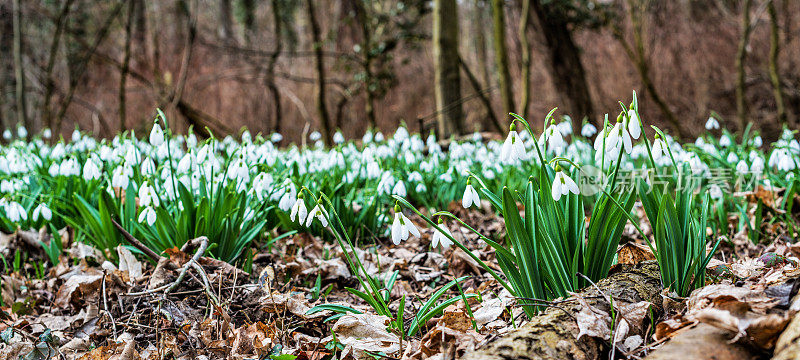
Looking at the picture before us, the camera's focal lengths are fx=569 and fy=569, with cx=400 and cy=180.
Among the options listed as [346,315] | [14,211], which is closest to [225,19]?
[14,211]

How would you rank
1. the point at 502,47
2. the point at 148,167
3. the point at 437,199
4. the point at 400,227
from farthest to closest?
the point at 502,47, the point at 437,199, the point at 148,167, the point at 400,227

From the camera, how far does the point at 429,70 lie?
12203 millimetres

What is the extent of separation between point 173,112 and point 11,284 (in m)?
5.86

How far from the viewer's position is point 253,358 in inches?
70.7

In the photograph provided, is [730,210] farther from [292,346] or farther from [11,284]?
Result: [11,284]

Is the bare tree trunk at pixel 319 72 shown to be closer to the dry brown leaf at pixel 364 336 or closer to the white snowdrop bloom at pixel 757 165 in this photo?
the white snowdrop bloom at pixel 757 165

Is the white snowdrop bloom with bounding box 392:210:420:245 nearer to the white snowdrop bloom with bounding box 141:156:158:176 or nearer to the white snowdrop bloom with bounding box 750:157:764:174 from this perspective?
the white snowdrop bloom with bounding box 141:156:158:176

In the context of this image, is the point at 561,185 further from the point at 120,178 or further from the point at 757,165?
the point at 757,165

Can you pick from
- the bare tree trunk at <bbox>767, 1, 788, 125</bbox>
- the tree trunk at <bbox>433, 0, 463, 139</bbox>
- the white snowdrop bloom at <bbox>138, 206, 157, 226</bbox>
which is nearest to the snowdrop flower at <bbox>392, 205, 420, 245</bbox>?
the white snowdrop bloom at <bbox>138, 206, 157, 226</bbox>

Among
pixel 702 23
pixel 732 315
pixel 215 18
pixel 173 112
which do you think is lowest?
pixel 732 315

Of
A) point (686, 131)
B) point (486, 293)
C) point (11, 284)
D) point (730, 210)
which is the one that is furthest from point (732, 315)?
point (686, 131)

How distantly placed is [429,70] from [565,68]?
4.87 meters

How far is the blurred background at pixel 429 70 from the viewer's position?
7.61 metres

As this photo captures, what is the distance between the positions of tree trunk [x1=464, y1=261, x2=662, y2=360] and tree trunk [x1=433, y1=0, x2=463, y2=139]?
476 cm
